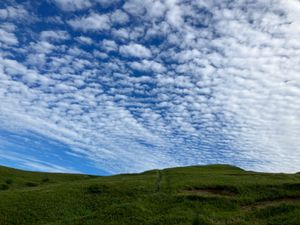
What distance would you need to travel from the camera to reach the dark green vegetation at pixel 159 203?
148 feet

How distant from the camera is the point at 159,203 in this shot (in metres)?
51.5

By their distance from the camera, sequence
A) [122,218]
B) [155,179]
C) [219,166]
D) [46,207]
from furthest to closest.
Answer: [219,166], [155,179], [46,207], [122,218]

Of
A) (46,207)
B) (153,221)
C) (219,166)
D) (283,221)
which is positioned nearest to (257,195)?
(283,221)

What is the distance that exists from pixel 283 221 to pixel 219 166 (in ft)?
190

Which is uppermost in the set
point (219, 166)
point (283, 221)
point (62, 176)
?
point (219, 166)

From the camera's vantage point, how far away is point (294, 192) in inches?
2127

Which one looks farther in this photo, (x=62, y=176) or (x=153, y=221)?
(x=62, y=176)

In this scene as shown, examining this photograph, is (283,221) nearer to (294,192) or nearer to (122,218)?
(294,192)

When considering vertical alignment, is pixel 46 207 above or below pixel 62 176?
below

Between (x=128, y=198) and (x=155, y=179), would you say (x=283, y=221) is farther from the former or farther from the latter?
(x=155, y=179)

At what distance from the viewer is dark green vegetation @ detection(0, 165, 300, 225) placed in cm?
4522

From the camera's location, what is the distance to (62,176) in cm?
9319

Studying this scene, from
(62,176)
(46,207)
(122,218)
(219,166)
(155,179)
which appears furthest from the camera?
(219,166)

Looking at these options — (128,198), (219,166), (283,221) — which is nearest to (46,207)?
(128,198)
